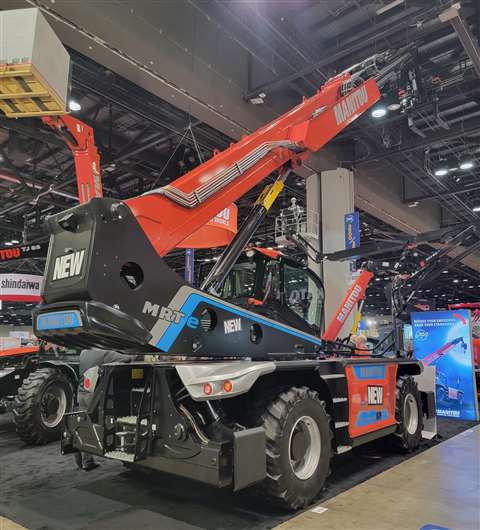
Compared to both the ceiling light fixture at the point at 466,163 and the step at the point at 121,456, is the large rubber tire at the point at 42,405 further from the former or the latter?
the ceiling light fixture at the point at 466,163

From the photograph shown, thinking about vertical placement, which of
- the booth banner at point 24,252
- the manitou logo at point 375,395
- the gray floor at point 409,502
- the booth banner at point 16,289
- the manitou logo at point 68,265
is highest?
the booth banner at point 24,252

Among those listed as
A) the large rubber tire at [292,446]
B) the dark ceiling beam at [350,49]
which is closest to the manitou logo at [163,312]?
the large rubber tire at [292,446]

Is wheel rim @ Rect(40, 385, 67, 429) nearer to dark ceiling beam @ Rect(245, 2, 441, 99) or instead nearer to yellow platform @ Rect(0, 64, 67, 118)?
yellow platform @ Rect(0, 64, 67, 118)

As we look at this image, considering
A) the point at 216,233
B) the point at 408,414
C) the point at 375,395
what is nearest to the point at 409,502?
the point at 375,395

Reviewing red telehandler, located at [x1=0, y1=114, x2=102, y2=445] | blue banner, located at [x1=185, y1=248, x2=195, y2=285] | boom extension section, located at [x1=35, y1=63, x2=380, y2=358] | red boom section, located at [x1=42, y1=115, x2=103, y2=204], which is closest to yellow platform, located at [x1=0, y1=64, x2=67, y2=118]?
boom extension section, located at [x1=35, y1=63, x2=380, y2=358]

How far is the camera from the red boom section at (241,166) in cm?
390

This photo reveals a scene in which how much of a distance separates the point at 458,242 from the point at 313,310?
13.2 ft

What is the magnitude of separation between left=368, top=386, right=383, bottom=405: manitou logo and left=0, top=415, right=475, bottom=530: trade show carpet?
2.53ft

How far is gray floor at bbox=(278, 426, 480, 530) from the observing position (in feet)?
11.7

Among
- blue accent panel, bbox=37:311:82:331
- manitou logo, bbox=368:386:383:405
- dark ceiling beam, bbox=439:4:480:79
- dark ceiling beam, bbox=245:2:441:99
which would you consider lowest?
manitou logo, bbox=368:386:383:405

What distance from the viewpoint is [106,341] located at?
3.45 metres

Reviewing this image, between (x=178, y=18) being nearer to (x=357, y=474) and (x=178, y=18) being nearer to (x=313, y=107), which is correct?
(x=313, y=107)

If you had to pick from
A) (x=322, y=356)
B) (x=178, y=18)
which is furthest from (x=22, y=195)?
(x=322, y=356)

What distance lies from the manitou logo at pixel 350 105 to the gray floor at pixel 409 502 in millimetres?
4664
